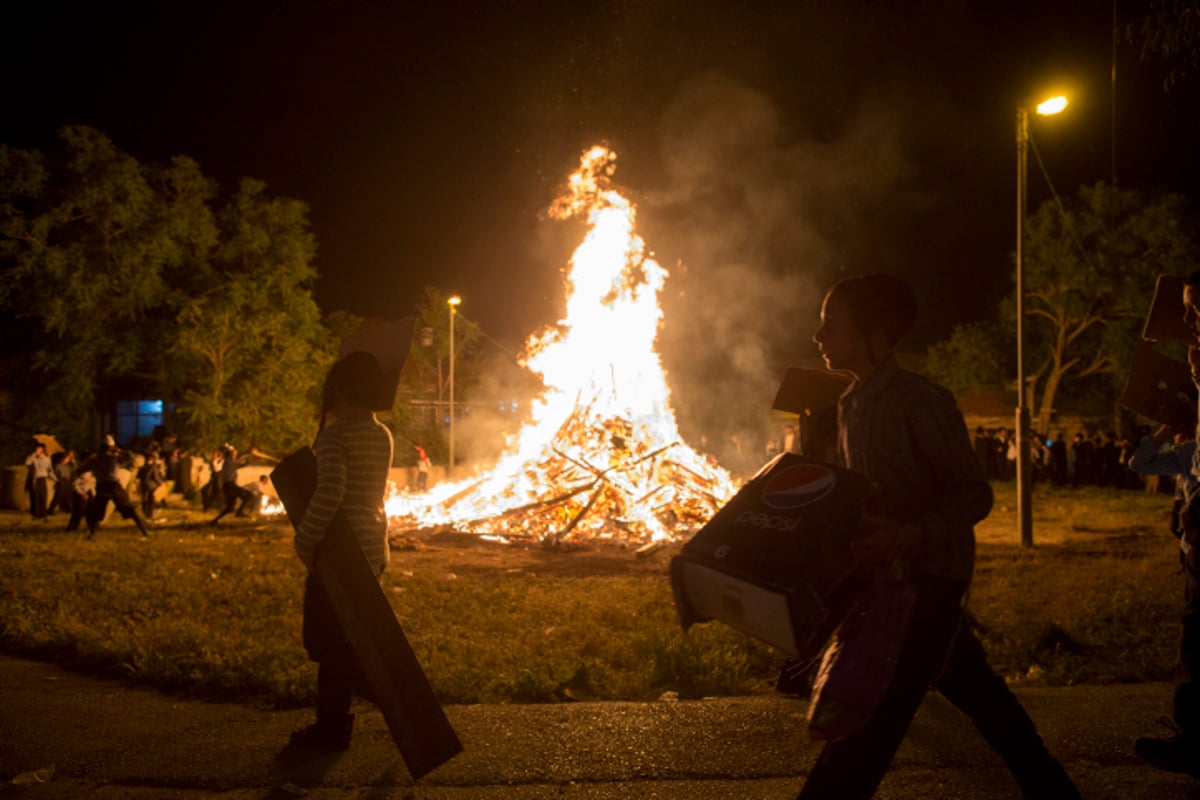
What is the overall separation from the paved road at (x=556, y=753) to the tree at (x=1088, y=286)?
2645 cm

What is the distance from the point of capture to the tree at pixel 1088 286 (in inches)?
1139

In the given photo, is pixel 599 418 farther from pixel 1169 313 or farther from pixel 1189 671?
pixel 1189 671

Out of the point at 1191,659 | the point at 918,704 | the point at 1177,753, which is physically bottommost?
the point at 1177,753

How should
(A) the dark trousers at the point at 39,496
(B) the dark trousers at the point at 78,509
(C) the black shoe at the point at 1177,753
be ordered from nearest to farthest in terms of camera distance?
(C) the black shoe at the point at 1177,753 < (B) the dark trousers at the point at 78,509 < (A) the dark trousers at the point at 39,496

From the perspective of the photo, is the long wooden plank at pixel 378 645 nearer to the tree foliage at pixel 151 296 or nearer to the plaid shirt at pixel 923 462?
the plaid shirt at pixel 923 462

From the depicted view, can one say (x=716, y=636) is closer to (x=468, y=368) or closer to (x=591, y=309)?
(x=591, y=309)

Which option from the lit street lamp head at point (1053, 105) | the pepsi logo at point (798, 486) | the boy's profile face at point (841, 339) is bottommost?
the pepsi logo at point (798, 486)

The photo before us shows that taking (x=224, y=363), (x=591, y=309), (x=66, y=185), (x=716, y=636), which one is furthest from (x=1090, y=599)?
(x=66, y=185)

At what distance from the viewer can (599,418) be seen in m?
17.6

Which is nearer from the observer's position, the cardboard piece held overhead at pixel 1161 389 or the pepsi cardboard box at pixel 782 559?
the pepsi cardboard box at pixel 782 559

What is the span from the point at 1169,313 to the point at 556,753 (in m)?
3.45

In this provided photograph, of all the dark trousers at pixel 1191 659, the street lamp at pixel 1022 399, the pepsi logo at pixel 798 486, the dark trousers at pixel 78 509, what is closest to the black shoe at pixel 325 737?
the pepsi logo at pixel 798 486

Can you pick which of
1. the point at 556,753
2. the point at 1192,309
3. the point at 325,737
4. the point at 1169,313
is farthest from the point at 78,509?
the point at 1192,309

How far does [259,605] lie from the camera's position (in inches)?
311
